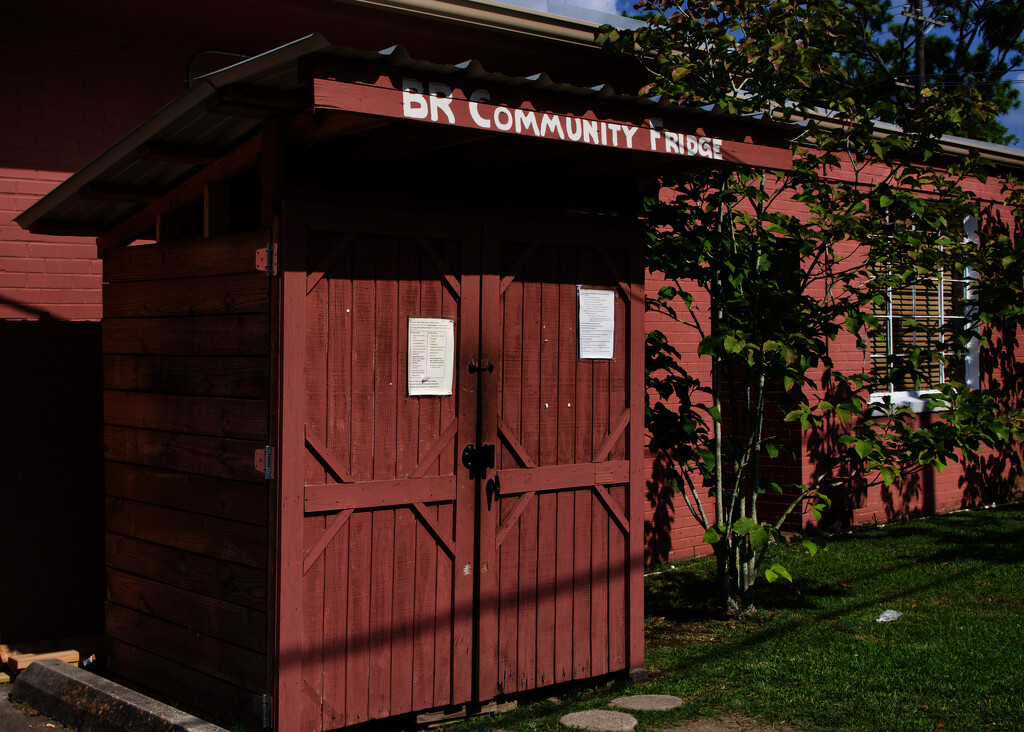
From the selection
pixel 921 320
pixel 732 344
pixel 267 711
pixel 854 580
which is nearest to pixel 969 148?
pixel 921 320

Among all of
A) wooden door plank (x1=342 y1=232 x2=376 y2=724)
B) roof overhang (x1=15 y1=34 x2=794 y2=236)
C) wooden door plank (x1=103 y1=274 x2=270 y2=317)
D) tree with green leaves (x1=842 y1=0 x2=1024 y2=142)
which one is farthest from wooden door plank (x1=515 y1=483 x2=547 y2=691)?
tree with green leaves (x1=842 y1=0 x2=1024 y2=142)

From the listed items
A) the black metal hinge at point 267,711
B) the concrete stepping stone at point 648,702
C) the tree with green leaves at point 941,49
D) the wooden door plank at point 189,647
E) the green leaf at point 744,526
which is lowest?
the concrete stepping stone at point 648,702

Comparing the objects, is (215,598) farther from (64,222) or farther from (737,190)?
(737,190)

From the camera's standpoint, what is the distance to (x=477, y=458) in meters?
5.10

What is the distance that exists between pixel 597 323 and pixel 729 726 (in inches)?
85.2

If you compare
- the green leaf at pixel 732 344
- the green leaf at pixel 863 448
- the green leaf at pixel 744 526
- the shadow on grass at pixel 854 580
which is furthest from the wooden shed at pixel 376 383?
the green leaf at pixel 863 448

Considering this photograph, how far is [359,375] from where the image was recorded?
4.77 meters

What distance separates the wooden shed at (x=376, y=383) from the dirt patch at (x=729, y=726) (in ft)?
2.44

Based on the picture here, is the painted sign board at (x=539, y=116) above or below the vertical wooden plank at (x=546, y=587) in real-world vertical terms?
above

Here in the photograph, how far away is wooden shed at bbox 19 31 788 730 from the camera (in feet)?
14.9

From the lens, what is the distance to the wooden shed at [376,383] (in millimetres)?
4535

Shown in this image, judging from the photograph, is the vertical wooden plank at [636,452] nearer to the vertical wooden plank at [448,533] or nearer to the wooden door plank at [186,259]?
the vertical wooden plank at [448,533]

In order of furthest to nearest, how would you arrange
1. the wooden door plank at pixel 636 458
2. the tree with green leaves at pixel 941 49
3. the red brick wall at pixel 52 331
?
the tree with green leaves at pixel 941 49 → the red brick wall at pixel 52 331 → the wooden door plank at pixel 636 458

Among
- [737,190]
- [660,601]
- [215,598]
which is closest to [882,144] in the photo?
[737,190]
